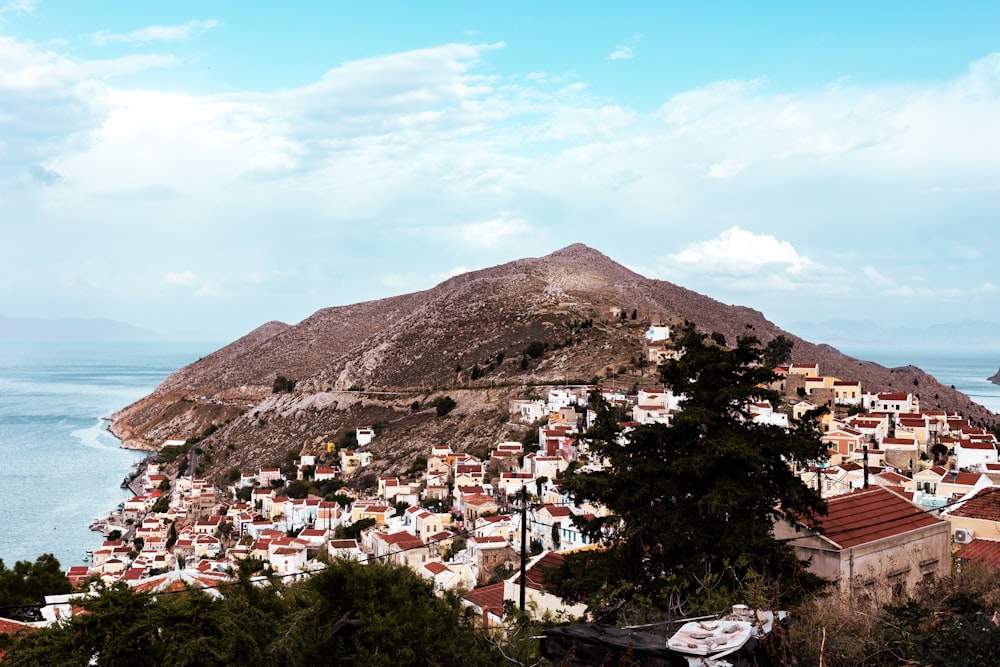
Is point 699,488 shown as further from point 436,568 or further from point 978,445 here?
point 978,445

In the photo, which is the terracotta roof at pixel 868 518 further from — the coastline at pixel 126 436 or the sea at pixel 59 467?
the coastline at pixel 126 436

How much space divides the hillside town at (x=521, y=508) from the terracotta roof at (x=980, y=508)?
1.5 inches

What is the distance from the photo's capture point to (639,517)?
32.4 ft

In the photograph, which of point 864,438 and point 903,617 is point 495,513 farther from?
point 903,617

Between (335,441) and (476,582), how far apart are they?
39.4 m

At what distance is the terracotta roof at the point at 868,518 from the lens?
10289mm

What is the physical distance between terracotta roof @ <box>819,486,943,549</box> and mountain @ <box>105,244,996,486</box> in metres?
38.3

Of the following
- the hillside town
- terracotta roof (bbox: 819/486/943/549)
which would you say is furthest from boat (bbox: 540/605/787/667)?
terracotta roof (bbox: 819/486/943/549)

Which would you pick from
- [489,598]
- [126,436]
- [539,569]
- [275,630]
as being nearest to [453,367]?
[126,436]

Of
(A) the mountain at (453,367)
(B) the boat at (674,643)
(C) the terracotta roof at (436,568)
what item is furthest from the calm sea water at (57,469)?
(B) the boat at (674,643)

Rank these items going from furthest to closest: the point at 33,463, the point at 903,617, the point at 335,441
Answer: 1. the point at 33,463
2. the point at 335,441
3. the point at 903,617

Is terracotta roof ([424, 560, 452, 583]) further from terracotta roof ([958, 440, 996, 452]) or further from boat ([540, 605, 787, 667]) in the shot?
terracotta roof ([958, 440, 996, 452])

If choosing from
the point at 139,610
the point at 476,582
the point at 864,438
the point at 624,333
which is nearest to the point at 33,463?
the point at 624,333

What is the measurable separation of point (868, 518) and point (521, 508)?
35.6 ft
